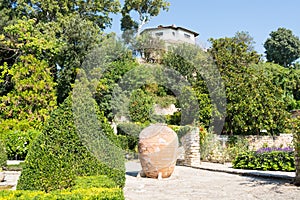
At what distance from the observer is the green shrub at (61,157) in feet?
16.4

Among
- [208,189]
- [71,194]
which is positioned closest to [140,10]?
[208,189]

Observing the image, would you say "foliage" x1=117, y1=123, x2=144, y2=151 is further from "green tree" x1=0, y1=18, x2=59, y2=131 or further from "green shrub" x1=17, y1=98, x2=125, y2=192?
"green shrub" x1=17, y1=98, x2=125, y2=192

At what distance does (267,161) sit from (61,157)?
854 centimetres

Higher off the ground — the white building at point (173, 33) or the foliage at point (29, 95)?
the white building at point (173, 33)

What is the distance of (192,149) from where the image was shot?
14250 millimetres

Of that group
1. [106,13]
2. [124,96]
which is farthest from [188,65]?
[106,13]

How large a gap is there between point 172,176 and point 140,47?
18543 mm

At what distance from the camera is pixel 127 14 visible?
31.5 metres

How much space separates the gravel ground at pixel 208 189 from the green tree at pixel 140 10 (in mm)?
23320

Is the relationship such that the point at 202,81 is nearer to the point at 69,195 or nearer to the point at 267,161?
the point at 267,161

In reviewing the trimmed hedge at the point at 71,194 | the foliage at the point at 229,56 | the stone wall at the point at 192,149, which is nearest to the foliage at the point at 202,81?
the foliage at the point at 229,56

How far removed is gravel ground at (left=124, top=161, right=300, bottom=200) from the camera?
6.89 m

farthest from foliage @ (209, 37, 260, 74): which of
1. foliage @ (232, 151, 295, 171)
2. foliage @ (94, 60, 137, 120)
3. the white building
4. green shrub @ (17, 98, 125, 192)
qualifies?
the white building

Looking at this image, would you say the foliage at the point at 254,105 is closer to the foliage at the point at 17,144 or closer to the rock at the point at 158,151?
the rock at the point at 158,151
